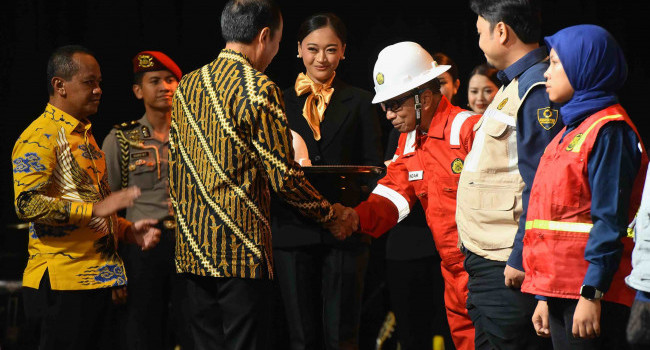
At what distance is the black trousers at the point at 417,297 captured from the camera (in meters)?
3.79

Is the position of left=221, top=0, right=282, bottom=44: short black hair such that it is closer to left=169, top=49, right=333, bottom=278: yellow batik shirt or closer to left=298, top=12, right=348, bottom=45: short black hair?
left=169, top=49, right=333, bottom=278: yellow batik shirt

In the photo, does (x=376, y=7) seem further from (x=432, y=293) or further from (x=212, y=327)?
(x=212, y=327)

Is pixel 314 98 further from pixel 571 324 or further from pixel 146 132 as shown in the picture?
pixel 571 324

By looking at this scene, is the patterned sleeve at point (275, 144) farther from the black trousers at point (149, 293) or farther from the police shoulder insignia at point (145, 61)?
the police shoulder insignia at point (145, 61)

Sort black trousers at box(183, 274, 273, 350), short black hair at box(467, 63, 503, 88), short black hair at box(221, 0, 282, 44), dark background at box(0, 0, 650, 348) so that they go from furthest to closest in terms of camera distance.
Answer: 1. dark background at box(0, 0, 650, 348)
2. short black hair at box(467, 63, 503, 88)
3. short black hair at box(221, 0, 282, 44)
4. black trousers at box(183, 274, 273, 350)

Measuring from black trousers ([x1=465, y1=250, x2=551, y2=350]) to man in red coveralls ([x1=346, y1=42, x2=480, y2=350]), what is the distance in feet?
1.30

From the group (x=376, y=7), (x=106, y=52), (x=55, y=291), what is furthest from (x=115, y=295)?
(x=376, y=7)

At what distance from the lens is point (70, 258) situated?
290 cm

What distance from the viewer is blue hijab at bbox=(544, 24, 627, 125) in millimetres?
2047

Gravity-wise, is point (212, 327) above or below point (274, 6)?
below

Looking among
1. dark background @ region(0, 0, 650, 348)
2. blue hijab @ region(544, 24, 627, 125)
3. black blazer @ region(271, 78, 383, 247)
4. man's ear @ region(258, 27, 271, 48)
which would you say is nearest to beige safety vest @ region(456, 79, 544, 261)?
blue hijab @ region(544, 24, 627, 125)

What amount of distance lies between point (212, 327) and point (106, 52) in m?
2.94

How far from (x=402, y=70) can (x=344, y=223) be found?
25.9 inches

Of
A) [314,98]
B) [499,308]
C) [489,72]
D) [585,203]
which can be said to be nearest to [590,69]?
[585,203]
